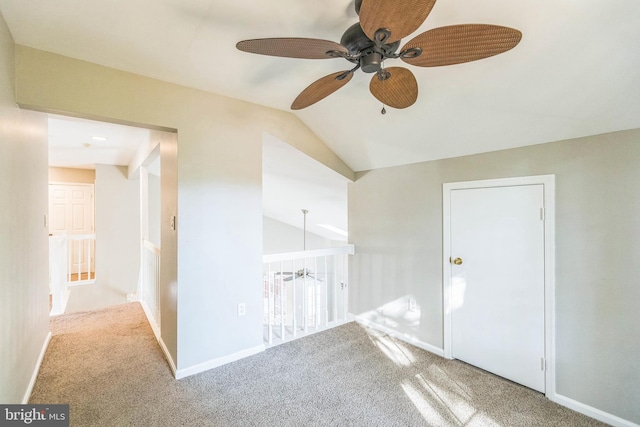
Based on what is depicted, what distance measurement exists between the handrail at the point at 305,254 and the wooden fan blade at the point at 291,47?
1.95 metres

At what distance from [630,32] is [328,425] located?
262 centimetres

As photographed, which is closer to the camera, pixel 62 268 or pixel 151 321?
pixel 151 321

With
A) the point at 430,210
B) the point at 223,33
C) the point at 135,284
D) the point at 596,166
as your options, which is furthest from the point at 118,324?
the point at 596,166

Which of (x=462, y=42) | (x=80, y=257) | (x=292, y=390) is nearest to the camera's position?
(x=462, y=42)

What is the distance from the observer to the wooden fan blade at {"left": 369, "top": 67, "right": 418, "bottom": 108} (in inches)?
54.6

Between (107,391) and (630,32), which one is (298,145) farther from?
(107,391)

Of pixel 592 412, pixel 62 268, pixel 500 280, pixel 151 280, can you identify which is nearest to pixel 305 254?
pixel 500 280

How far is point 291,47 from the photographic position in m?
1.16

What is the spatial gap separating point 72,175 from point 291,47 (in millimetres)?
7018

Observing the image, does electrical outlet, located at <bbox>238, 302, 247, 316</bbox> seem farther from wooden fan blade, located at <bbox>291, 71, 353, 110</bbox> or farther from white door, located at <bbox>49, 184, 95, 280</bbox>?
white door, located at <bbox>49, 184, 95, 280</bbox>

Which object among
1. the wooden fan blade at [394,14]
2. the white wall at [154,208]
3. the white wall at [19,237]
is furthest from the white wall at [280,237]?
the wooden fan blade at [394,14]

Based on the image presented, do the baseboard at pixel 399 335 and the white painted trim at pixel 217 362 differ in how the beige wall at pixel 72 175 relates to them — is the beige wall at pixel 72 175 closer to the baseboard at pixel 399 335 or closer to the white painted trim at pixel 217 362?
the white painted trim at pixel 217 362
